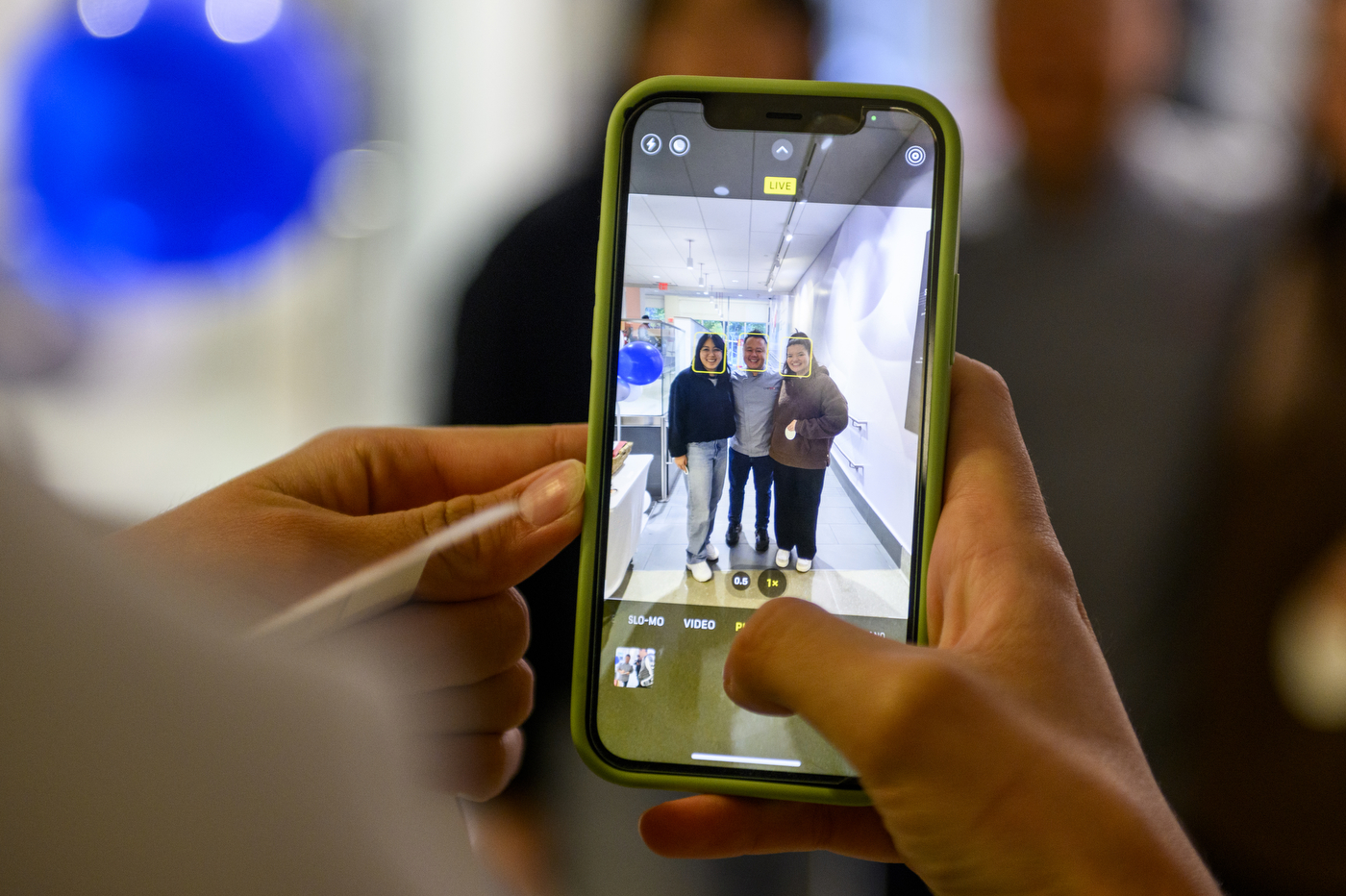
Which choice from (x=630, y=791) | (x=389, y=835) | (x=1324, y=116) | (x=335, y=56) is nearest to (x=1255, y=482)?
(x=1324, y=116)

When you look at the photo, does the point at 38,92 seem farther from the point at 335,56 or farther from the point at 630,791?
the point at 630,791

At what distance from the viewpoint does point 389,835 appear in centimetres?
25

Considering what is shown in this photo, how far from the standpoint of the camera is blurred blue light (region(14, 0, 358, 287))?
97 centimetres

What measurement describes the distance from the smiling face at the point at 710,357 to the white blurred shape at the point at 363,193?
107cm

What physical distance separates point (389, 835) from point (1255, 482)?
1101mm

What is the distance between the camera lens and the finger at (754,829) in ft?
1.51

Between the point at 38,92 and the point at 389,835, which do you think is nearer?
the point at 389,835

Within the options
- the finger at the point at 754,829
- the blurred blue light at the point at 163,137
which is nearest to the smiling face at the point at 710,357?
the finger at the point at 754,829

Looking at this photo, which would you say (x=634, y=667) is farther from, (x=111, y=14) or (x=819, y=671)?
(x=111, y=14)

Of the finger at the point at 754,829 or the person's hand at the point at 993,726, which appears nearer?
the person's hand at the point at 993,726

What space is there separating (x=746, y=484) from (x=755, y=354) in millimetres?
113

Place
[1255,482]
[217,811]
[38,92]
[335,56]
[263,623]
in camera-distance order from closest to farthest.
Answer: [217,811] < [263,623] < [1255,482] < [38,92] < [335,56]

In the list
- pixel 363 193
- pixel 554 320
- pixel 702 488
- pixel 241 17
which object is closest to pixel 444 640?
pixel 702 488

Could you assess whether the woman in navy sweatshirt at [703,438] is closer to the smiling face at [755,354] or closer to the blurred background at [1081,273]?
the smiling face at [755,354]
